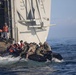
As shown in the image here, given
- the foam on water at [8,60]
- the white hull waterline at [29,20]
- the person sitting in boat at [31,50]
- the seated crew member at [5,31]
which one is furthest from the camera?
the white hull waterline at [29,20]

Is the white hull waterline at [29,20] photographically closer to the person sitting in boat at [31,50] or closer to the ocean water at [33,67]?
the person sitting in boat at [31,50]

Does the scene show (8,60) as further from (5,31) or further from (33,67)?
(5,31)

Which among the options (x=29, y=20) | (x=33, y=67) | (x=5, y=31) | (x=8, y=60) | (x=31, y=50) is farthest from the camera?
(x=29, y=20)

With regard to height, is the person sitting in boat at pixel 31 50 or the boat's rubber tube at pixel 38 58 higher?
the person sitting in boat at pixel 31 50

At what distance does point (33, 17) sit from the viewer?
48750mm

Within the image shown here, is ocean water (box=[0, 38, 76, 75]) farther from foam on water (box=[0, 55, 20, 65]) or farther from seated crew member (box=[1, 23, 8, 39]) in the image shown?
seated crew member (box=[1, 23, 8, 39])

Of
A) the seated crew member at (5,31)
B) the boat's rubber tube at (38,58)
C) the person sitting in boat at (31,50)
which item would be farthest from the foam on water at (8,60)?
the seated crew member at (5,31)

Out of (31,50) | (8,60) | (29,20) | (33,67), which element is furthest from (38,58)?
(29,20)

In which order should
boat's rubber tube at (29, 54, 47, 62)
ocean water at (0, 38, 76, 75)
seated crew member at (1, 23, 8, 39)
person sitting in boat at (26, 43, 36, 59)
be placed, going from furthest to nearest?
seated crew member at (1, 23, 8, 39) < person sitting in boat at (26, 43, 36, 59) < boat's rubber tube at (29, 54, 47, 62) < ocean water at (0, 38, 76, 75)

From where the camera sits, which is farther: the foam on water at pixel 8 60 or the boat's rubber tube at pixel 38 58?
the boat's rubber tube at pixel 38 58

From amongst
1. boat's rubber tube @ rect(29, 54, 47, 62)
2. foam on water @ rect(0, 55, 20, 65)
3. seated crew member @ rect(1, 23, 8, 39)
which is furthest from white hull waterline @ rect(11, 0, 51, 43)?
boat's rubber tube @ rect(29, 54, 47, 62)

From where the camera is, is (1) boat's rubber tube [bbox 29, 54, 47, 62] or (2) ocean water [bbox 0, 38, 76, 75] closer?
(2) ocean water [bbox 0, 38, 76, 75]

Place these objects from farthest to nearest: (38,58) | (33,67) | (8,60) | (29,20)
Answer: (29,20) → (38,58) → (8,60) → (33,67)

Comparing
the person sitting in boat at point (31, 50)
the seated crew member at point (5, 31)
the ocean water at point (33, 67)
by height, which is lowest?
the ocean water at point (33, 67)
